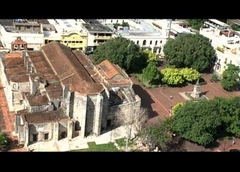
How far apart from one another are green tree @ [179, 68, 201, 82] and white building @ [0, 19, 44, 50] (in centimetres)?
1472

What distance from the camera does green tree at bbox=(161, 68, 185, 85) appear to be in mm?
33812

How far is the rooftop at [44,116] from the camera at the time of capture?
23.6m

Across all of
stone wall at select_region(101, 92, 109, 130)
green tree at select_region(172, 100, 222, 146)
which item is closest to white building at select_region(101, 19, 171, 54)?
stone wall at select_region(101, 92, 109, 130)

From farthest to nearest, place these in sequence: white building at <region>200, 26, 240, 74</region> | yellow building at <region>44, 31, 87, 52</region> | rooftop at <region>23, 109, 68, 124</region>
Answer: yellow building at <region>44, 31, 87, 52</region>
white building at <region>200, 26, 240, 74</region>
rooftop at <region>23, 109, 68, 124</region>

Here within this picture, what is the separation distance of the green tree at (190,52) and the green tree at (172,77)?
3.23 metres

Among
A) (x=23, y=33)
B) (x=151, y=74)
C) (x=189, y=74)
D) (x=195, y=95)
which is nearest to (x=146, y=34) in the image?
(x=189, y=74)

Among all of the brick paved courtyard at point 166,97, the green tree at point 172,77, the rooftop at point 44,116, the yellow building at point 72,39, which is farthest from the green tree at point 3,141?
the yellow building at point 72,39

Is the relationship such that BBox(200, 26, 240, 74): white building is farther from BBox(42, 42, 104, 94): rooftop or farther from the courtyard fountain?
BBox(42, 42, 104, 94): rooftop

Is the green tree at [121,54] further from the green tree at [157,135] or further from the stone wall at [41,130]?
the stone wall at [41,130]

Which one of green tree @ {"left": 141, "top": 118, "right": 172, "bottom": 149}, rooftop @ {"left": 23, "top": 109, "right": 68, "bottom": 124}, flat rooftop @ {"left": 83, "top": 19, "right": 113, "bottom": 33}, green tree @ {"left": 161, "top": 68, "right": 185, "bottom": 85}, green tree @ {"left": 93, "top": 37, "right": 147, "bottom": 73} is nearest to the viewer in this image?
green tree @ {"left": 141, "top": 118, "right": 172, "bottom": 149}

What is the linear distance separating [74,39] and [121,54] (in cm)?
708

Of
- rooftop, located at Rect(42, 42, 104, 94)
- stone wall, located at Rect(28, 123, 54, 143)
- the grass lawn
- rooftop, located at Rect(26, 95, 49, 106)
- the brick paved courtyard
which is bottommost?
the grass lawn

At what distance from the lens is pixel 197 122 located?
2450cm
